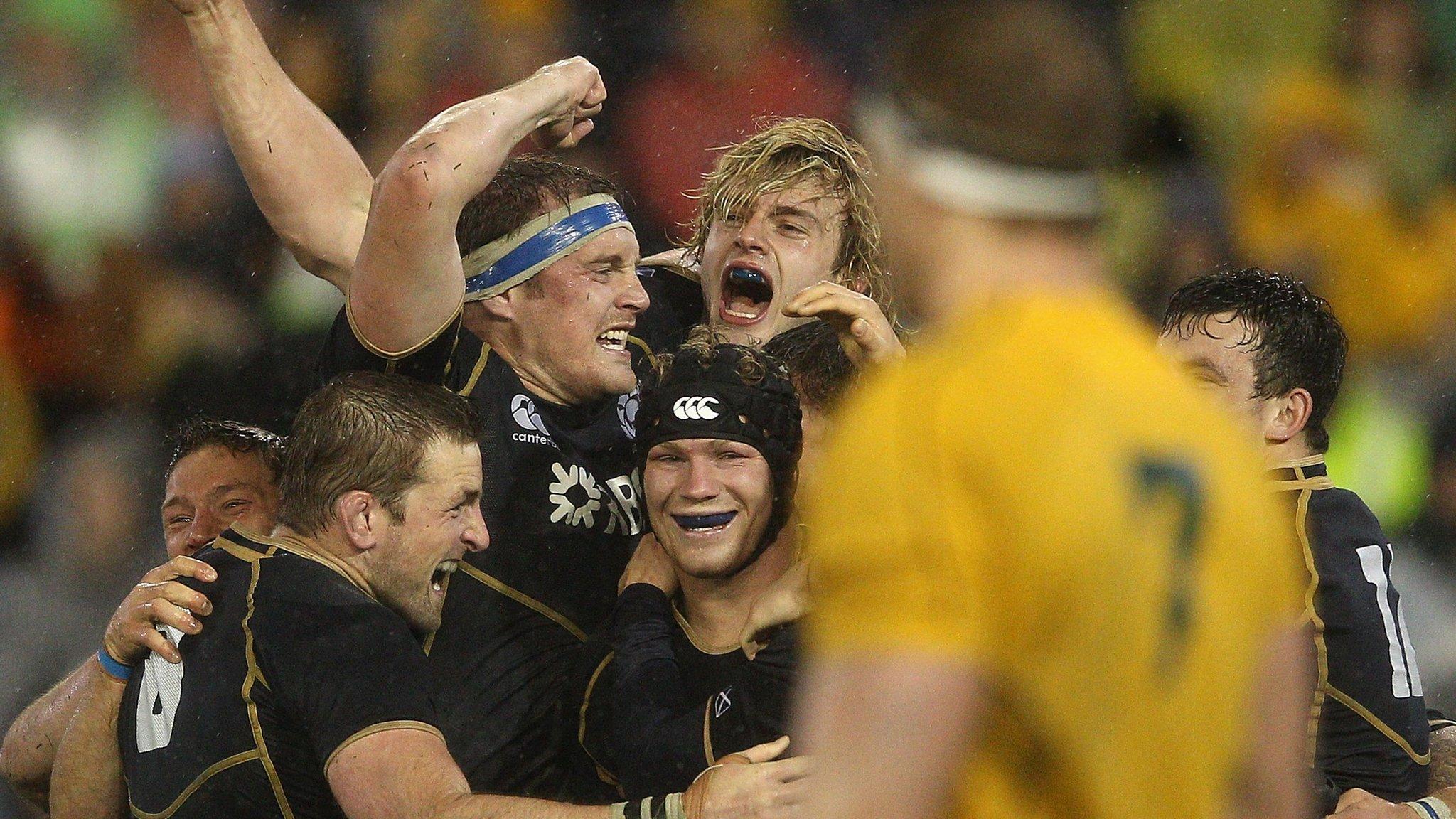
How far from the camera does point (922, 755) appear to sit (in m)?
1.05

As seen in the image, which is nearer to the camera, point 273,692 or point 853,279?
point 273,692

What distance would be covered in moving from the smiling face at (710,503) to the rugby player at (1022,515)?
1372 millimetres

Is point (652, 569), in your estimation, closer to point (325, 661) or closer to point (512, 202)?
point (325, 661)

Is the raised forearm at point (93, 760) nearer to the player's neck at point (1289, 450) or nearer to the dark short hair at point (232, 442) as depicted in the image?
the dark short hair at point (232, 442)

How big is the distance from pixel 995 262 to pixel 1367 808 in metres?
1.90

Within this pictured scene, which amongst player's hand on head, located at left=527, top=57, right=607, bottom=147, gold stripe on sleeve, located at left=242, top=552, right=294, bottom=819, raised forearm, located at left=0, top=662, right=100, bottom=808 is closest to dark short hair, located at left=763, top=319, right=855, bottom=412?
player's hand on head, located at left=527, top=57, right=607, bottom=147

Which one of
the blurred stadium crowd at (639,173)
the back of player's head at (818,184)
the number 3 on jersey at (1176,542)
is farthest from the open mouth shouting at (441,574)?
the blurred stadium crowd at (639,173)

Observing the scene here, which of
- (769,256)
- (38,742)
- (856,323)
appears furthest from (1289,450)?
(38,742)

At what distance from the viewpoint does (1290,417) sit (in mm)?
2895

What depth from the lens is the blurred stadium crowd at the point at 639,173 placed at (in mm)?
5805

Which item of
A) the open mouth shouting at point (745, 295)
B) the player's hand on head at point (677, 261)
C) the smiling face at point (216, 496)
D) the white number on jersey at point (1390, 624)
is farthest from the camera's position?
the player's hand on head at point (677, 261)

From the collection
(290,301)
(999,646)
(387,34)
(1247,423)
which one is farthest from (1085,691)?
(387,34)

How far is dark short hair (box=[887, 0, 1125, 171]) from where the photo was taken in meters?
1.14

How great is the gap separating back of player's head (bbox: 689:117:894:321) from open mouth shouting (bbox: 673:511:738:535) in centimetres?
119
